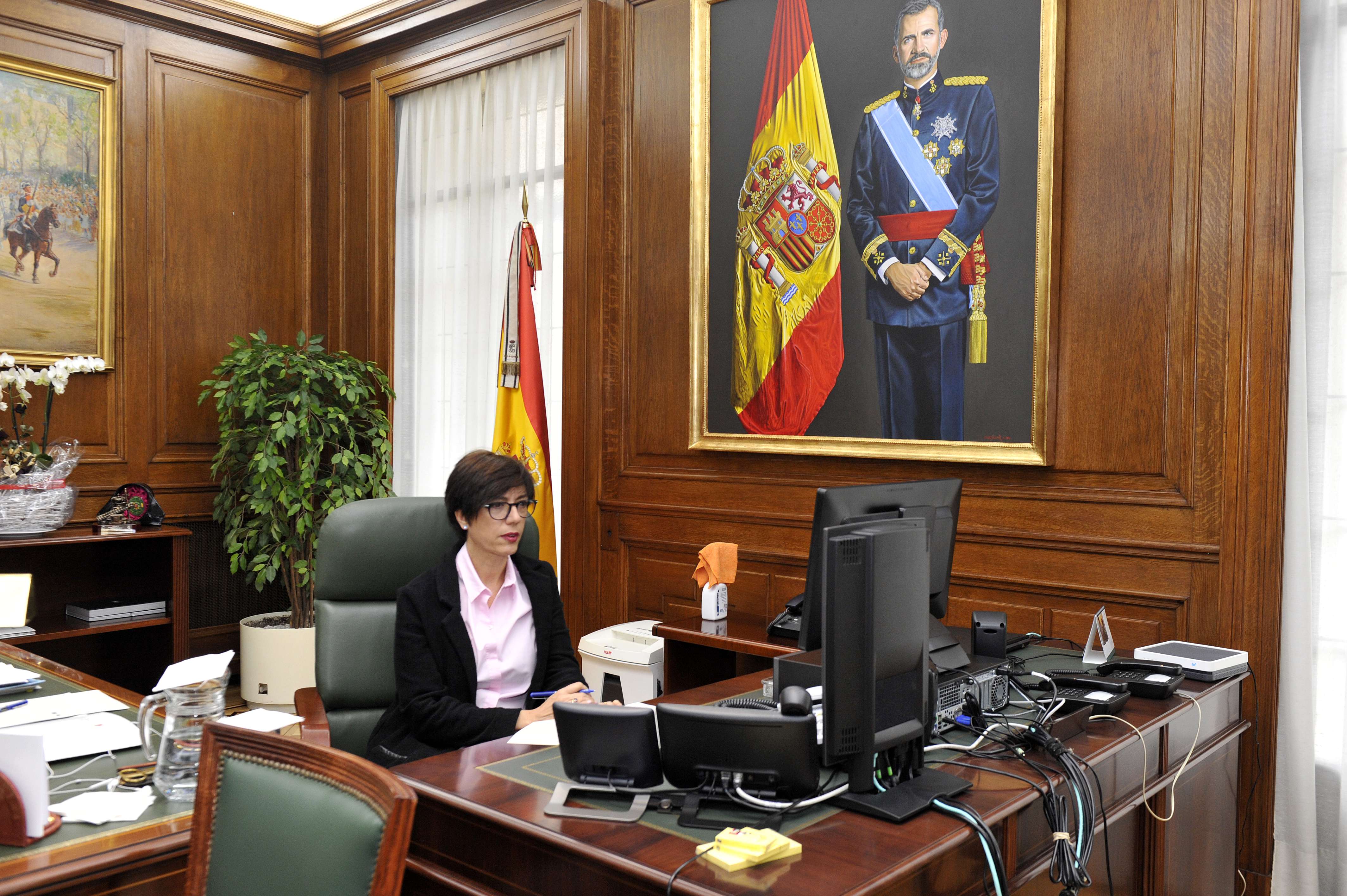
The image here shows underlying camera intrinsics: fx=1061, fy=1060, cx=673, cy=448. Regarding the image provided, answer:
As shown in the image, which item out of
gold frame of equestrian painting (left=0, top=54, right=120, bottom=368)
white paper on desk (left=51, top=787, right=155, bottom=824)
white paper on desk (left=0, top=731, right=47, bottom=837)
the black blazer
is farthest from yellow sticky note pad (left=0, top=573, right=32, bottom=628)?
gold frame of equestrian painting (left=0, top=54, right=120, bottom=368)

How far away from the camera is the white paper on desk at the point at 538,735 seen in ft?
6.43

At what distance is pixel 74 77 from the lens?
477cm

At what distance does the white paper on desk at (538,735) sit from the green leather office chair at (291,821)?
0.60 metres

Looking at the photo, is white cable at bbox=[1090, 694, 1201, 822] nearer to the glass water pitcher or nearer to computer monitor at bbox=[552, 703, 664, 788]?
computer monitor at bbox=[552, 703, 664, 788]

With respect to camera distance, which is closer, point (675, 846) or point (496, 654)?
point (675, 846)

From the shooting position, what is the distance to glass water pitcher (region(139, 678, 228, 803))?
171 centimetres

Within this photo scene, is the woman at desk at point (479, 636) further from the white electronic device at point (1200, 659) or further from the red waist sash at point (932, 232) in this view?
the red waist sash at point (932, 232)

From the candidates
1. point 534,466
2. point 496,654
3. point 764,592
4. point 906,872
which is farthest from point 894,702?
point 534,466

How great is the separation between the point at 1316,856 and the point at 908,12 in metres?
2.78

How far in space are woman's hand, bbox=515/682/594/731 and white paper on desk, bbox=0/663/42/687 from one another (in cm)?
107

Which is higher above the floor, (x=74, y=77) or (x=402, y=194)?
(x=74, y=77)

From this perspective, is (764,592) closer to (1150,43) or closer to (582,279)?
Answer: (582,279)

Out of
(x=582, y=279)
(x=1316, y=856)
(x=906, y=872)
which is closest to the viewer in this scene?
(x=906, y=872)

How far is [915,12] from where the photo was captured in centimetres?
347
